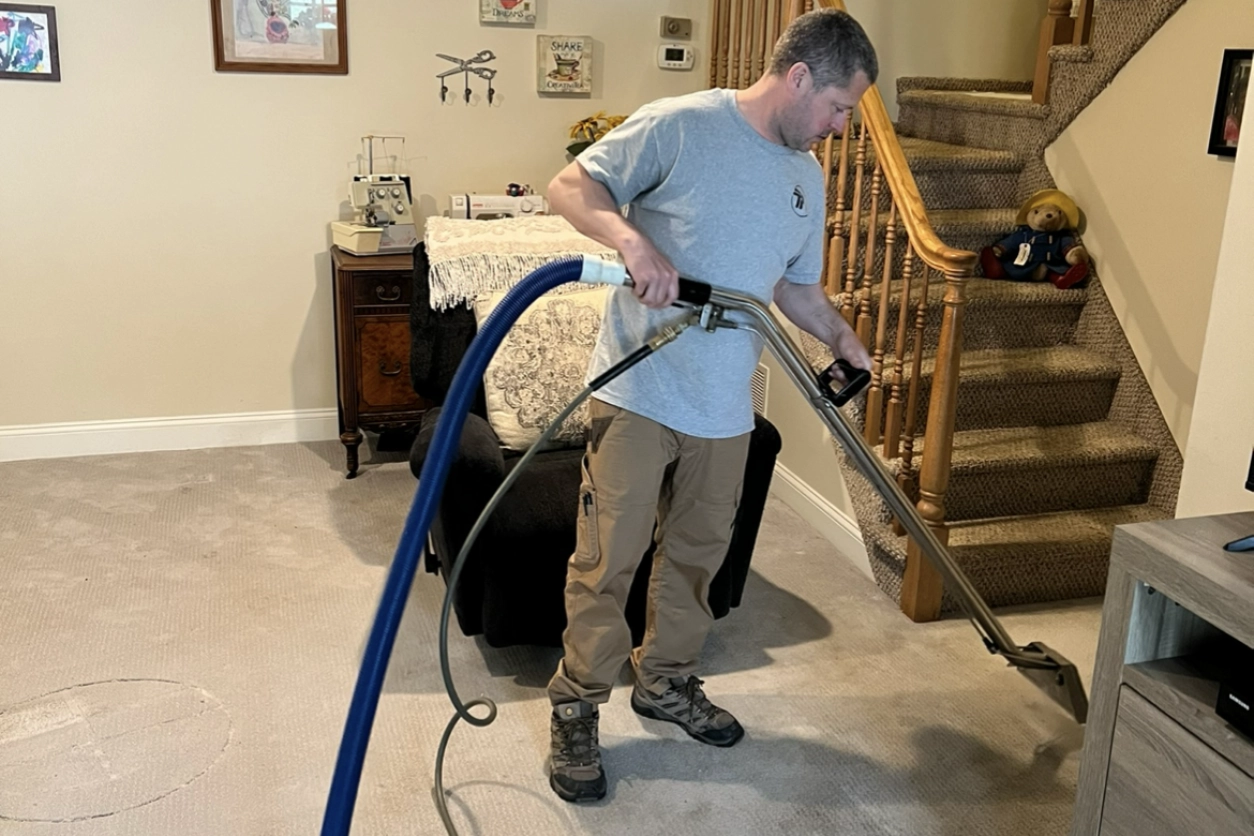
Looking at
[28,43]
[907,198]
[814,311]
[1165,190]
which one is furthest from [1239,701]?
[28,43]

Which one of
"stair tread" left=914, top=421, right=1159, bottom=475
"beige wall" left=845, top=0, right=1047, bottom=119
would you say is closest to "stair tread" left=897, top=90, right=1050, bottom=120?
"beige wall" left=845, top=0, right=1047, bottom=119

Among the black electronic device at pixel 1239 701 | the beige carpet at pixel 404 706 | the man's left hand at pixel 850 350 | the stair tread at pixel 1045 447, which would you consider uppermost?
the man's left hand at pixel 850 350

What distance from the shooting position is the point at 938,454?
114 inches

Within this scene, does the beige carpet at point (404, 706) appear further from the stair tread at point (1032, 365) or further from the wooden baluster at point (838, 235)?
the wooden baluster at point (838, 235)

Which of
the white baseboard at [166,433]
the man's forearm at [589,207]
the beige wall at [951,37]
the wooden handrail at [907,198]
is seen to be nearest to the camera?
the man's forearm at [589,207]

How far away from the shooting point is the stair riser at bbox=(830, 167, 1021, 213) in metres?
3.88

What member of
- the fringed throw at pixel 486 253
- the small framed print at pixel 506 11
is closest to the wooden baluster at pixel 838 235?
the fringed throw at pixel 486 253

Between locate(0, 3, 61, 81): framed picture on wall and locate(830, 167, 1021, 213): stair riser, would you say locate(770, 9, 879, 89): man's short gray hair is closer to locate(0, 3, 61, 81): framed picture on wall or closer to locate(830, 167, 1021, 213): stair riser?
locate(830, 167, 1021, 213): stair riser

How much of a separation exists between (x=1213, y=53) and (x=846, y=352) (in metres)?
1.77

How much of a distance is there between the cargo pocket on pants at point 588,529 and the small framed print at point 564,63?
2.34m

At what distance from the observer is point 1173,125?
3.30m

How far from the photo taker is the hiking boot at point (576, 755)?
7.26 ft

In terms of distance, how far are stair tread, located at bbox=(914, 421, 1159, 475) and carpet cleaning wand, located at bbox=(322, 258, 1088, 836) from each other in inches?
44.4

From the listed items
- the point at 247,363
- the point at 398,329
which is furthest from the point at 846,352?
the point at 247,363
